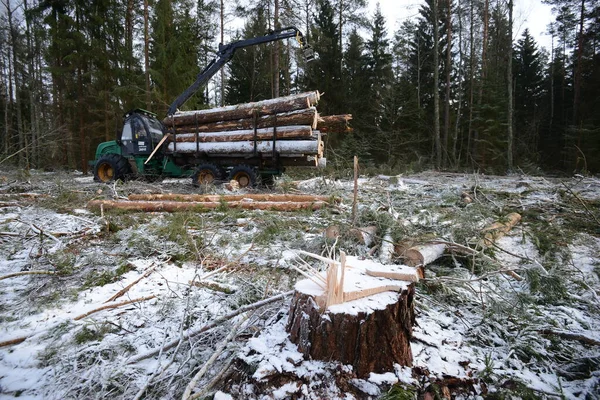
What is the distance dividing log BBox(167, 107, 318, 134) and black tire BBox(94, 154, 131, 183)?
172 centimetres

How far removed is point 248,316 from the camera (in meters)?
1.89

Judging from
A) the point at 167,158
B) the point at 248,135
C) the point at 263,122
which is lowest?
the point at 167,158

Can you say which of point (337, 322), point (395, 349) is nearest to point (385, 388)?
point (395, 349)

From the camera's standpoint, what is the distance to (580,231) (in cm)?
393

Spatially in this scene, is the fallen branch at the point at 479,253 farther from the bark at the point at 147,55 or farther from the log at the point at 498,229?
the bark at the point at 147,55

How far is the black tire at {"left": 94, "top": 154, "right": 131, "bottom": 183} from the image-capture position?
8.05 m

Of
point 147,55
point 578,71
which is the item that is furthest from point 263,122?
point 578,71

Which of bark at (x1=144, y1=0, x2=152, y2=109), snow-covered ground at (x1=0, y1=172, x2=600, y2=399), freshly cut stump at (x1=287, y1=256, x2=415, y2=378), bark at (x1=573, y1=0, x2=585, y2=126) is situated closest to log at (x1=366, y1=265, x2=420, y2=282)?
freshly cut stump at (x1=287, y1=256, x2=415, y2=378)

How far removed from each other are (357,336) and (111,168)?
373 inches

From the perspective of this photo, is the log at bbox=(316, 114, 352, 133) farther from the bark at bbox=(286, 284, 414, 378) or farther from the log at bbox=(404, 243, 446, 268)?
the bark at bbox=(286, 284, 414, 378)

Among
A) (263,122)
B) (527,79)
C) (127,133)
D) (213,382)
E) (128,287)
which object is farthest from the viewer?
(527,79)

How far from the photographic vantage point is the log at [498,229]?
3205mm

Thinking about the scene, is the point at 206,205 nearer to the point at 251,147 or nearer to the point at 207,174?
the point at 251,147

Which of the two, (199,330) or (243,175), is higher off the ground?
(243,175)
